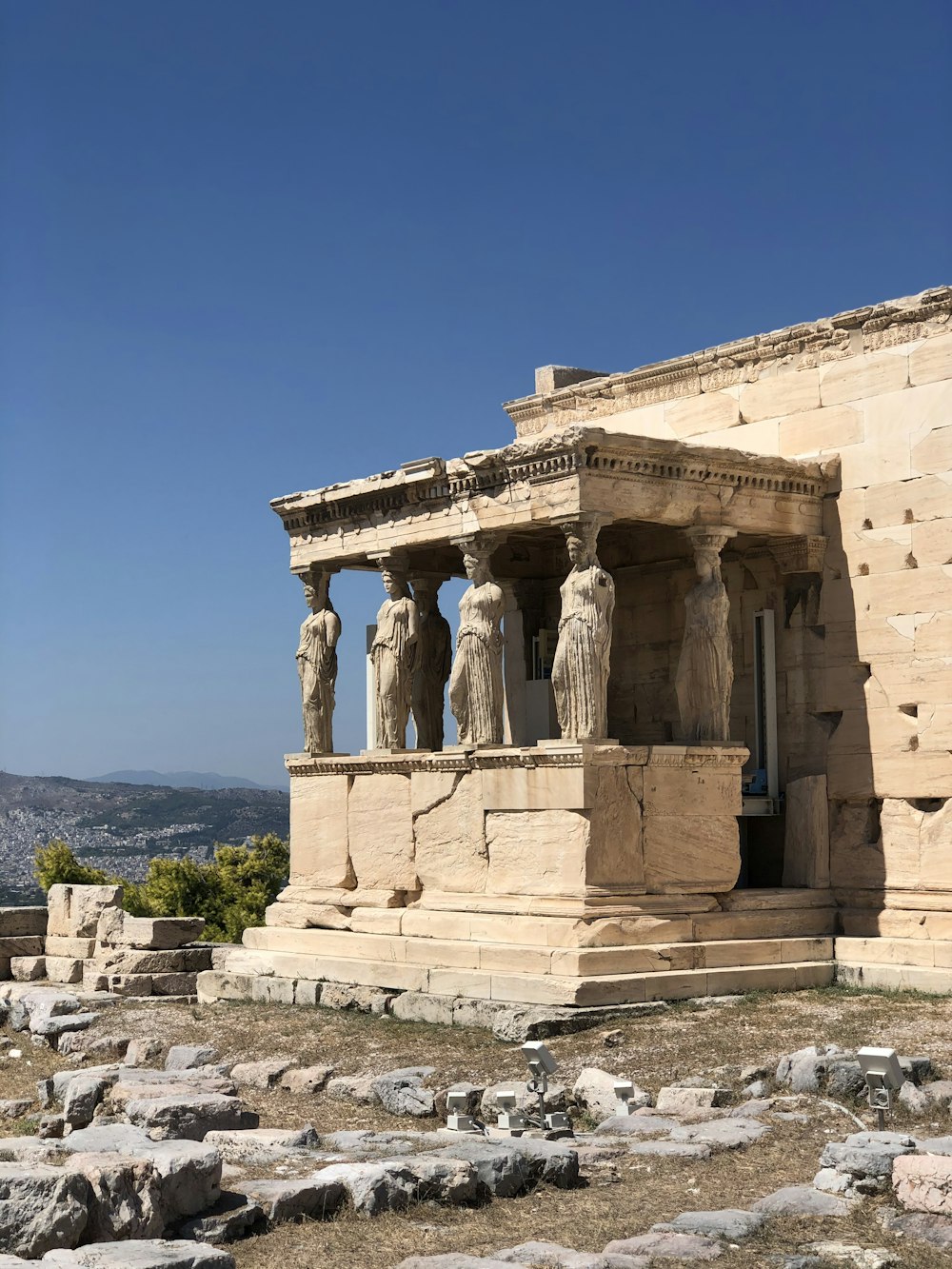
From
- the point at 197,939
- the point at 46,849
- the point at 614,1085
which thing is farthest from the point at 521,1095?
the point at 46,849

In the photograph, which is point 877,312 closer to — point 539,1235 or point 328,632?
point 328,632

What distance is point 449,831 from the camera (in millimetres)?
13969

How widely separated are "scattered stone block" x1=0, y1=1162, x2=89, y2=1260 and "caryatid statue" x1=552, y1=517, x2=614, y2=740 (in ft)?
21.4

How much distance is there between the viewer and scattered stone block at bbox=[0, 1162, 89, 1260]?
6.63 metres

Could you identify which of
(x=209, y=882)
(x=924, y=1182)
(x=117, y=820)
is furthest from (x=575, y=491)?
(x=117, y=820)

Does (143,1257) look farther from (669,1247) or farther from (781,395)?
(781,395)

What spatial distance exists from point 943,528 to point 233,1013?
21.8ft

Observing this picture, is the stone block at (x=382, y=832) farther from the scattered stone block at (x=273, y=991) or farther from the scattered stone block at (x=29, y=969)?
the scattered stone block at (x=29, y=969)

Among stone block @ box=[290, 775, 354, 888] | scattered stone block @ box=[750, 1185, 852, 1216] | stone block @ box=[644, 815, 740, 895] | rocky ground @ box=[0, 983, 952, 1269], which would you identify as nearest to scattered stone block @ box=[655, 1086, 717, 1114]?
rocky ground @ box=[0, 983, 952, 1269]

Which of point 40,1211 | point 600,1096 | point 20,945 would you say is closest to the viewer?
point 40,1211

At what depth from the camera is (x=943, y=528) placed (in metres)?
13.3

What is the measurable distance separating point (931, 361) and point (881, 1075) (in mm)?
6383

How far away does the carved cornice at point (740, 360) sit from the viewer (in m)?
13.6

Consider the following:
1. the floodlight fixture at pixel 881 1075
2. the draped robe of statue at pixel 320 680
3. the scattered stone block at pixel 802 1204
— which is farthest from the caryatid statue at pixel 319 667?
the scattered stone block at pixel 802 1204
